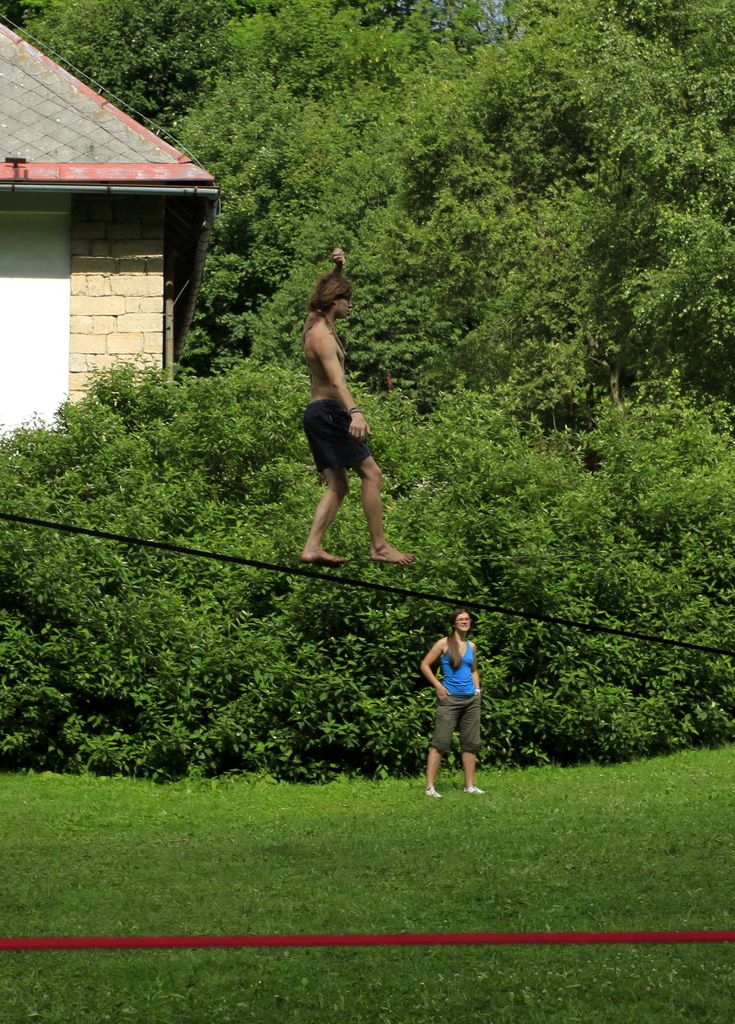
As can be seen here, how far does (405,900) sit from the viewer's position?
1037 centimetres

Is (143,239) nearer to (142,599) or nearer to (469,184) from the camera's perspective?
(142,599)

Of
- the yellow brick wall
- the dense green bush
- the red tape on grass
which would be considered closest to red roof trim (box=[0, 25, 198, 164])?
the yellow brick wall

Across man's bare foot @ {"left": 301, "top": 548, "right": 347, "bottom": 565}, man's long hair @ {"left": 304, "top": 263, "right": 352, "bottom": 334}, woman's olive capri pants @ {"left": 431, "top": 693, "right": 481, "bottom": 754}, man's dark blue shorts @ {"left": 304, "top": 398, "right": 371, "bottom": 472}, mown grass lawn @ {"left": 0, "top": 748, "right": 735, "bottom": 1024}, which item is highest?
man's long hair @ {"left": 304, "top": 263, "right": 352, "bottom": 334}

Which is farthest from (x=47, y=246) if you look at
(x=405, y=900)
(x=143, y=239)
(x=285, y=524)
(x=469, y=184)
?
(x=469, y=184)

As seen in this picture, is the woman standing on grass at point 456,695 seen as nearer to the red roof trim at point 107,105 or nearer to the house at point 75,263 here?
the house at point 75,263

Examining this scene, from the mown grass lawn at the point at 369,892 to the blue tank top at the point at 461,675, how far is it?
101cm

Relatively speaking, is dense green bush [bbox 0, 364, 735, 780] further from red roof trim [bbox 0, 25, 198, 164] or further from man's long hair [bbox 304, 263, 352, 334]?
man's long hair [bbox 304, 263, 352, 334]

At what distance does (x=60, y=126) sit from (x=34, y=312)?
7.66ft

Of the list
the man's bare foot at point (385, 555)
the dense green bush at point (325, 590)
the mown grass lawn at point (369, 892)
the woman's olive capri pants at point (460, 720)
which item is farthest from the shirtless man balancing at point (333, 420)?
the dense green bush at point (325, 590)

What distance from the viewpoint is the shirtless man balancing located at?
6.05m

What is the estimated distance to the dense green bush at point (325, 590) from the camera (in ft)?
52.6

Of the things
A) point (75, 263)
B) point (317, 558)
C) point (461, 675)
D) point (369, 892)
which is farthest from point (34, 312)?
point (317, 558)

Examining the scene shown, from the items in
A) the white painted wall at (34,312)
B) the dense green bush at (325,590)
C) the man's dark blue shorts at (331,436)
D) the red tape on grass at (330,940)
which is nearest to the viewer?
the red tape on grass at (330,940)

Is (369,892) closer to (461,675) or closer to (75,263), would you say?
(461,675)
